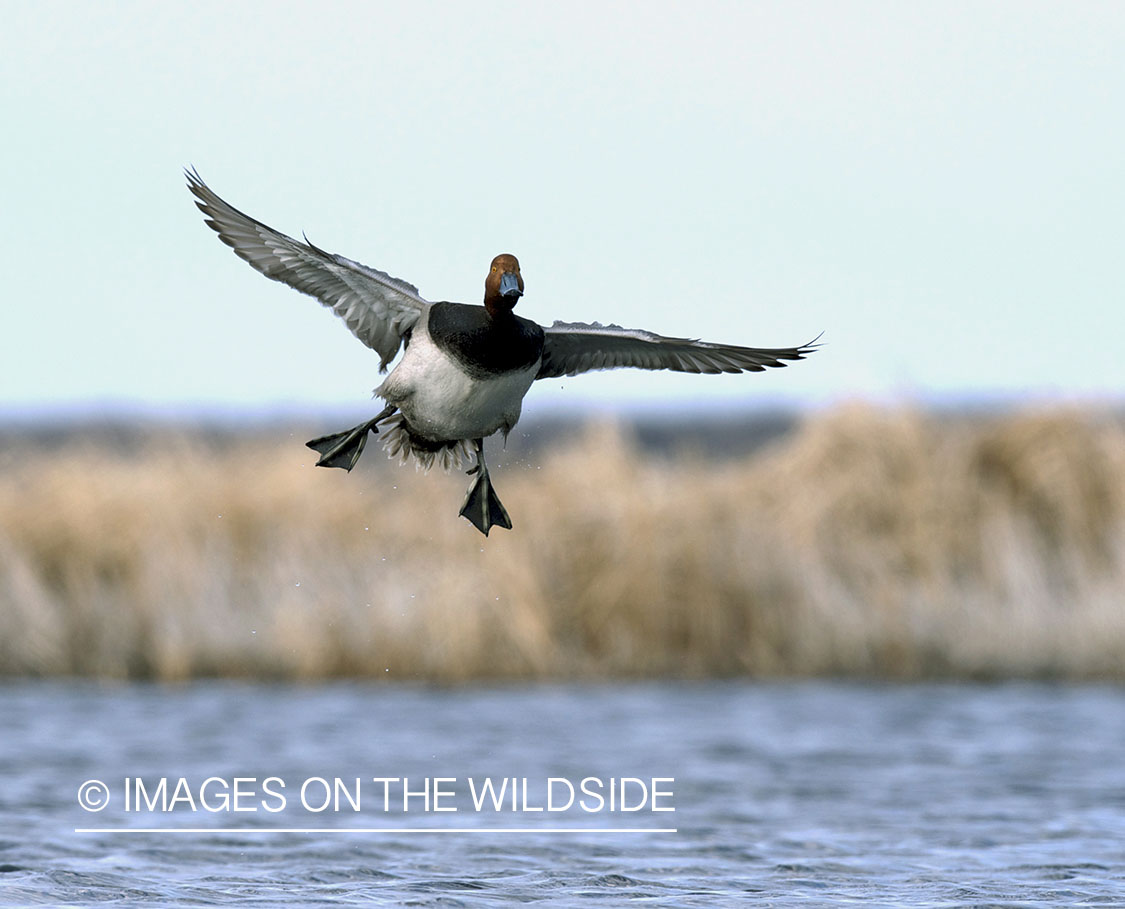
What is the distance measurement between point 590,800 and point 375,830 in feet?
6.31

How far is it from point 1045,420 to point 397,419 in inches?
491

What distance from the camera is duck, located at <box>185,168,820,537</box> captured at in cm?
701

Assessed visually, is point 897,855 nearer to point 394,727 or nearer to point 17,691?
point 394,727

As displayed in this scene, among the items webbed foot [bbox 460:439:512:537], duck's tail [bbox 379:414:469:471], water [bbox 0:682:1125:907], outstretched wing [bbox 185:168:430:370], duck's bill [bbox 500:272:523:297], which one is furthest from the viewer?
water [bbox 0:682:1125:907]

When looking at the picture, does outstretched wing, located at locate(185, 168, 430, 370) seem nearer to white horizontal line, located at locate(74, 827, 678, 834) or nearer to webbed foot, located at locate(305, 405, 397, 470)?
webbed foot, located at locate(305, 405, 397, 470)

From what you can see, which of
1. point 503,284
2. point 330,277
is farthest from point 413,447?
point 503,284

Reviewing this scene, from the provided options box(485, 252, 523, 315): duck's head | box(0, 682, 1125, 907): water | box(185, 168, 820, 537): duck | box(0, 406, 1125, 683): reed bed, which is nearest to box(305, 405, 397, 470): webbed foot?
box(185, 168, 820, 537): duck

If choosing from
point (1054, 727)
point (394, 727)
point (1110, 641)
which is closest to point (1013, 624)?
point (1110, 641)

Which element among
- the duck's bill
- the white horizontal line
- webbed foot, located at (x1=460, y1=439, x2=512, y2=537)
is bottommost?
the white horizontal line

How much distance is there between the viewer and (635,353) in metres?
8.06

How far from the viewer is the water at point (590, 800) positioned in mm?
9469

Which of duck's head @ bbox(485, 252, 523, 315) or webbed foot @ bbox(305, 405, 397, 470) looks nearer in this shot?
duck's head @ bbox(485, 252, 523, 315)

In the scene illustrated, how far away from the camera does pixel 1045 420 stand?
62.4ft

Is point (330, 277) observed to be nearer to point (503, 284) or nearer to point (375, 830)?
point (503, 284)
